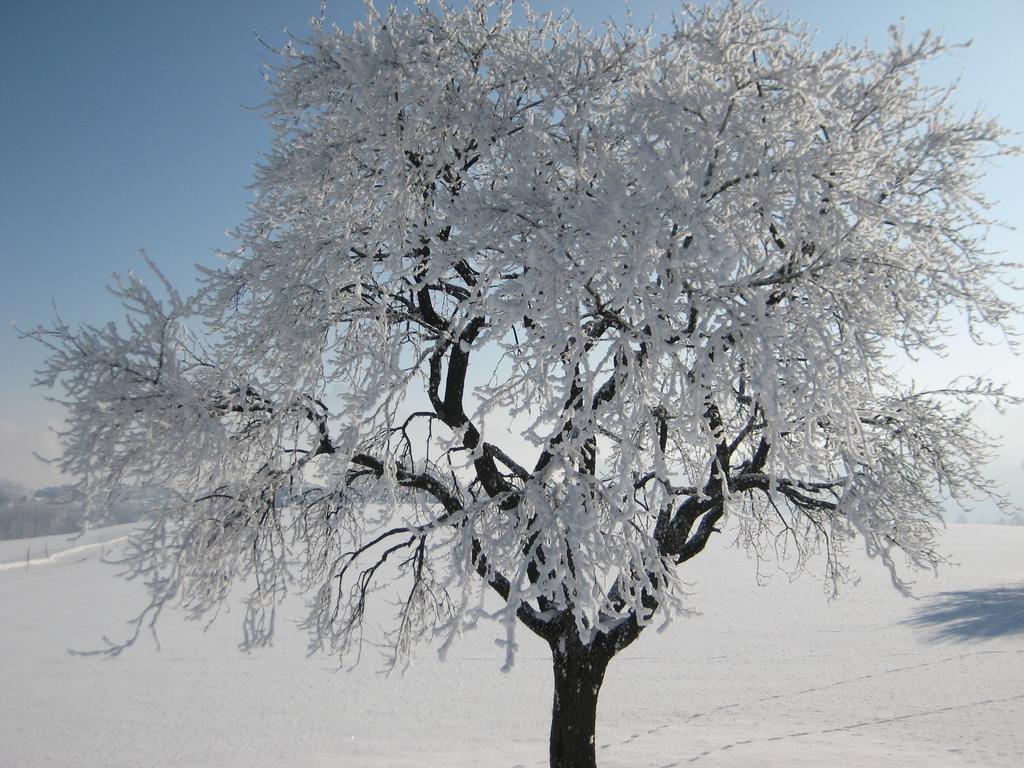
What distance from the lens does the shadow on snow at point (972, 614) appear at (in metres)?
14.7

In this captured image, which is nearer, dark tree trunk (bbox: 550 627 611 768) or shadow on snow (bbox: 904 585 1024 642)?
dark tree trunk (bbox: 550 627 611 768)

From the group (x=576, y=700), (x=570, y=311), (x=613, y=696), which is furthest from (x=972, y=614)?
(x=570, y=311)

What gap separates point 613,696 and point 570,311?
35.2ft

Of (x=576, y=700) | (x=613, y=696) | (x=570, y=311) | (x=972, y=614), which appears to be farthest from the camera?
(x=972, y=614)

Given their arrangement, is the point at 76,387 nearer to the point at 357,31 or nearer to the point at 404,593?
the point at 357,31

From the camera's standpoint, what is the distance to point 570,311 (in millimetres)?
3906

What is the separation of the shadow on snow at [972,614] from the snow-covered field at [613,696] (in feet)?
0.28

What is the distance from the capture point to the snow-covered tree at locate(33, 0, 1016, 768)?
157 inches

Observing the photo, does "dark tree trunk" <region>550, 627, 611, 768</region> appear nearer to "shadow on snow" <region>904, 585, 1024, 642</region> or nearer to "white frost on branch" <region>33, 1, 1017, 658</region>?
"white frost on branch" <region>33, 1, 1017, 658</region>

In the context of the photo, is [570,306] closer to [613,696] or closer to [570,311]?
[570,311]

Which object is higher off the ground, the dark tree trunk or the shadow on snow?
the dark tree trunk

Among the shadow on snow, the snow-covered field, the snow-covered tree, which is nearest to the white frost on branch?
the snow-covered tree

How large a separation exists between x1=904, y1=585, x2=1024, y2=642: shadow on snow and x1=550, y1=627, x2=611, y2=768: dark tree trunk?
41.2 feet

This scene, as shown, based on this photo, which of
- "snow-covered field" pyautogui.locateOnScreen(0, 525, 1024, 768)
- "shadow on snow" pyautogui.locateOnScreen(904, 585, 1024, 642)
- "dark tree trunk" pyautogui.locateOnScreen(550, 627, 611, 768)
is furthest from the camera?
"shadow on snow" pyautogui.locateOnScreen(904, 585, 1024, 642)
